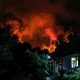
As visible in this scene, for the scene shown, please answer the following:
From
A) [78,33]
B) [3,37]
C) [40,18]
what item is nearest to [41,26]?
[40,18]

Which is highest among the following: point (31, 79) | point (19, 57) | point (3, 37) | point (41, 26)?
point (41, 26)

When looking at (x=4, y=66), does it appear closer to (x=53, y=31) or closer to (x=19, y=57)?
(x=19, y=57)

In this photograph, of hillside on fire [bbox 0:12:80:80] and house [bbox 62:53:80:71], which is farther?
house [bbox 62:53:80:71]

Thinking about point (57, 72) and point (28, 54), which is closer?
point (28, 54)

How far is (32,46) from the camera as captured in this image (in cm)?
3781

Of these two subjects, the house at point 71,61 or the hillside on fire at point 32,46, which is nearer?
the hillside on fire at point 32,46

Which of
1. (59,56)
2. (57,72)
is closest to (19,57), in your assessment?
(57,72)

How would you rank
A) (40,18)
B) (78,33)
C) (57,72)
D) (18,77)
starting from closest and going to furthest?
1. (18,77)
2. (57,72)
3. (78,33)
4. (40,18)

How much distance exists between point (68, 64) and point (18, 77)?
11768 mm

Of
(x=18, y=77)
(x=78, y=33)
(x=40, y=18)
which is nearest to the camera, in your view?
(x=18, y=77)

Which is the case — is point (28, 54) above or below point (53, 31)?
below

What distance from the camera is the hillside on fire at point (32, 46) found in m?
27.7

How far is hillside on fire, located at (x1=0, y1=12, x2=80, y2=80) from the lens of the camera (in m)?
27.7

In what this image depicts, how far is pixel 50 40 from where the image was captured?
4128 centimetres
